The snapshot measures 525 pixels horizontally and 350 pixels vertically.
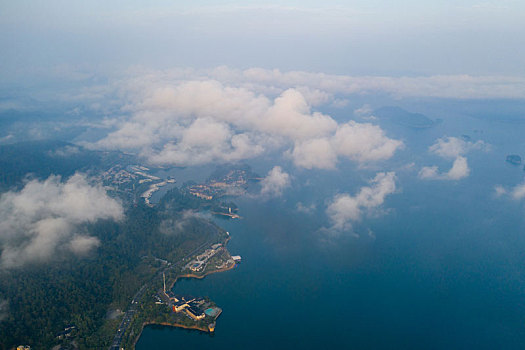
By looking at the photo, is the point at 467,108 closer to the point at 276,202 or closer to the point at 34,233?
the point at 276,202

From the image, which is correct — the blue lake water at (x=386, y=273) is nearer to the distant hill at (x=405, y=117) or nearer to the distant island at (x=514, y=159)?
the distant island at (x=514, y=159)

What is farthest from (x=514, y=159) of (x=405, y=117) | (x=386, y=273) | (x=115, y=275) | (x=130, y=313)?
(x=130, y=313)

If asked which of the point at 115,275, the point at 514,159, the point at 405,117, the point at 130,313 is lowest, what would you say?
the point at 405,117

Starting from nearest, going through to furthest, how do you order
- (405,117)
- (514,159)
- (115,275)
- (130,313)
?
(130,313) < (115,275) < (514,159) < (405,117)

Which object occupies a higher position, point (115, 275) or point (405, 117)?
point (115, 275)

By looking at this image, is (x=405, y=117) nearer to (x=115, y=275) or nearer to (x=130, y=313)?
(x=115, y=275)

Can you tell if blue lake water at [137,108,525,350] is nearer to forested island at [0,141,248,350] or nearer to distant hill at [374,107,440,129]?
forested island at [0,141,248,350]

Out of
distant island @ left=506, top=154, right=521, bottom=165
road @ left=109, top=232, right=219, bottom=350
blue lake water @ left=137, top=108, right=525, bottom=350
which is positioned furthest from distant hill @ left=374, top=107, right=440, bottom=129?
road @ left=109, top=232, right=219, bottom=350

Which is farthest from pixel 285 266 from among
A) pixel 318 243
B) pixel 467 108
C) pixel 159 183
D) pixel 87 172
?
pixel 467 108
